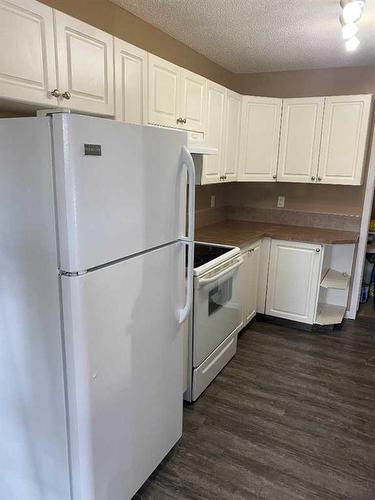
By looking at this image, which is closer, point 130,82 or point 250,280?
point 130,82

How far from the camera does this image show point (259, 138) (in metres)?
3.62

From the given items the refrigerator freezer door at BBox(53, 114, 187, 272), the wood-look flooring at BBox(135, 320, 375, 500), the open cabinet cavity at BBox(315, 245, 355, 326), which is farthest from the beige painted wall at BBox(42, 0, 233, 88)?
the wood-look flooring at BBox(135, 320, 375, 500)

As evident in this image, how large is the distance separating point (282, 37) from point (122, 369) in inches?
101

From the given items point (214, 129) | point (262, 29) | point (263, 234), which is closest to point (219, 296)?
point (263, 234)

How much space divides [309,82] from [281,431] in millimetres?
3172

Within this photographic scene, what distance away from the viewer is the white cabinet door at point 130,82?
6.25 feet

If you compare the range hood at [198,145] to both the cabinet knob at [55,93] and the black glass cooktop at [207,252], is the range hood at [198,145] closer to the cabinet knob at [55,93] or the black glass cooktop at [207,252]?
the black glass cooktop at [207,252]

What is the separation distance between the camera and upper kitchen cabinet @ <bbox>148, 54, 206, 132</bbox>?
7.21 feet

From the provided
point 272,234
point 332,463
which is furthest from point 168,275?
point 272,234

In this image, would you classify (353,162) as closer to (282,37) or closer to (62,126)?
(282,37)

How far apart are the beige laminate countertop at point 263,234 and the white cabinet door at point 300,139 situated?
20.1 inches

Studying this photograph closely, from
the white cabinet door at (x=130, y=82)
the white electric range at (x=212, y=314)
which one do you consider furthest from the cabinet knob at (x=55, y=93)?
the white electric range at (x=212, y=314)

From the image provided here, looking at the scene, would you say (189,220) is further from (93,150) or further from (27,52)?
(27,52)

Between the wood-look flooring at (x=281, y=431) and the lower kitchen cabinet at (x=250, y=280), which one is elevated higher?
the lower kitchen cabinet at (x=250, y=280)
